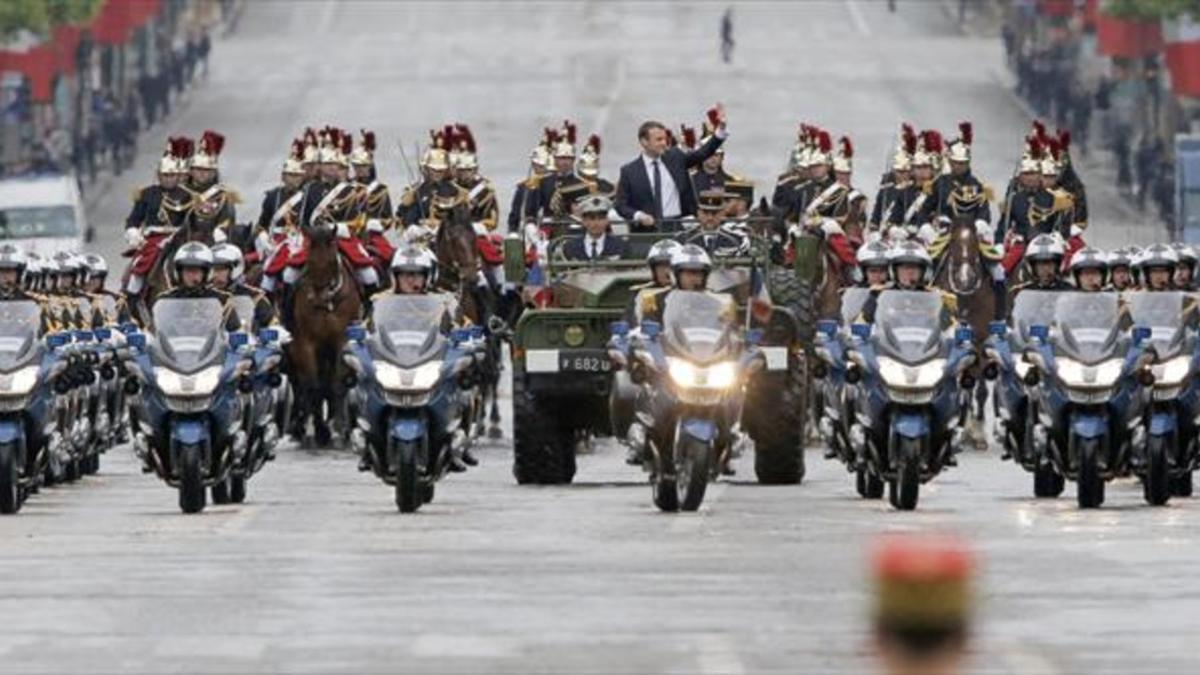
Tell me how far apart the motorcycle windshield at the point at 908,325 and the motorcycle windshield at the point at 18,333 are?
18.3 ft

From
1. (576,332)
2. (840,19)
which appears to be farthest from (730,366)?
(840,19)

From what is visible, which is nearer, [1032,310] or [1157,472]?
[1157,472]

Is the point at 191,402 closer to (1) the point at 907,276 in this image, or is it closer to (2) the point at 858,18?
(1) the point at 907,276

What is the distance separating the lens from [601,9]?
488ft

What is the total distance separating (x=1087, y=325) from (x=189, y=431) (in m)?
5.63

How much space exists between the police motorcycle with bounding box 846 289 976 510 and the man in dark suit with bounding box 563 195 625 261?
439 cm

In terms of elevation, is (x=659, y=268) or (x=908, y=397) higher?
(x=659, y=268)

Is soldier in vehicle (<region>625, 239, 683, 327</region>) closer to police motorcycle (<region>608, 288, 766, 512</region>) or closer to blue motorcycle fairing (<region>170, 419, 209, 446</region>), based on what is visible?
police motorcycle (<region>608, 288, 766, 512</region>)

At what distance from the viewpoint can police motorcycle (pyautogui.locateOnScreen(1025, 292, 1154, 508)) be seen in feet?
101

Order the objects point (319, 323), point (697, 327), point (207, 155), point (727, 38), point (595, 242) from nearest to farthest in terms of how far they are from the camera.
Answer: point (697, 327) < point (595, 242) < point (319, 323) < point (207, 155) < point (727, 38)

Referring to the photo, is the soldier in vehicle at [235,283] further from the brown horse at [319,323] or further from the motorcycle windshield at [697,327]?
the brown horse at [319,323]

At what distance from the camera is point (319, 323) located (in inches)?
1663

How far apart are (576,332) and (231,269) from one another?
2.47 m

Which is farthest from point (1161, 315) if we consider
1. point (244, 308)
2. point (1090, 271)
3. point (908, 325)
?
point (244, 308)
